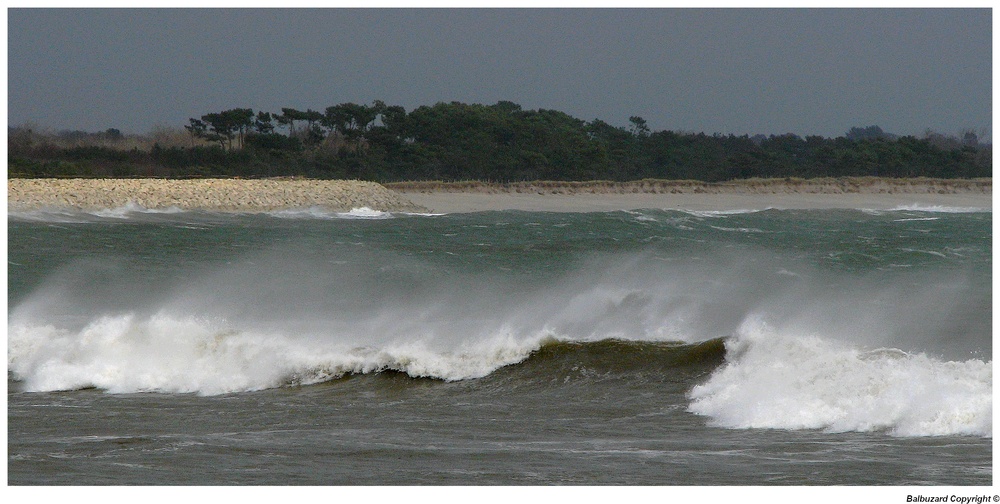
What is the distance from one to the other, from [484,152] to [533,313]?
26.9m

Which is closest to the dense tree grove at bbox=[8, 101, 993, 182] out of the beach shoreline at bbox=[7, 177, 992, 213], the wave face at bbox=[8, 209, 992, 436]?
the beach shoreline at bbox=[7, 177, 992, 213]

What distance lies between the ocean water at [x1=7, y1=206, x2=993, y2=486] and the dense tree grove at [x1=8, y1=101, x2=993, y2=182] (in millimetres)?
17718

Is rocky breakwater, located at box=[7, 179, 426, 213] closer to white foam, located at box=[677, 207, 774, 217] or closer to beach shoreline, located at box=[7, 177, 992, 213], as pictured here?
beach shoreline, located at box=[7, 177, 992, 213]

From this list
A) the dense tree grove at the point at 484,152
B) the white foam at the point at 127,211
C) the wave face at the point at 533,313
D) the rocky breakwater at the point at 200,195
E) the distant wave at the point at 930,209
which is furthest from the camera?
the dense tree grove at the point at 484,152

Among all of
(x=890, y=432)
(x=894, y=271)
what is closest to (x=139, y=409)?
(x=890, y=432)

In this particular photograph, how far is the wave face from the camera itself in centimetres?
807

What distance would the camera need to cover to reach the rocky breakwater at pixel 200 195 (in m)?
25.8

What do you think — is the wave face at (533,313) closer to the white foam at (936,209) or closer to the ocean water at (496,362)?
the ocean water at (496,362)

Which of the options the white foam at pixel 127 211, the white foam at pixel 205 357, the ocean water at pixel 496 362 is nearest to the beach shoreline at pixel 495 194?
the white foam at pixel 127 211

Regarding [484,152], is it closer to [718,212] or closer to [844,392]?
[718,212]

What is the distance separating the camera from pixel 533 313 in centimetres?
1278

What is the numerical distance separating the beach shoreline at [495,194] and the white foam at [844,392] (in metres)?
19.9

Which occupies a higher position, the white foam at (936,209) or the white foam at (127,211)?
the white foam at (127,211)

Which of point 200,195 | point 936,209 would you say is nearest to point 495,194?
point 200,195
